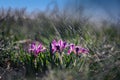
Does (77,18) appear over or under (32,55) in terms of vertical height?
over

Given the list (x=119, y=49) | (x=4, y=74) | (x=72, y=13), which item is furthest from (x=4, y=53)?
(x=119, y=49)

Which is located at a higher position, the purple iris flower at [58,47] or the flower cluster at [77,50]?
the purple iris flower at [58,47]

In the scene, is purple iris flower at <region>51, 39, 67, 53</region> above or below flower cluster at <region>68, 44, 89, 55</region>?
above

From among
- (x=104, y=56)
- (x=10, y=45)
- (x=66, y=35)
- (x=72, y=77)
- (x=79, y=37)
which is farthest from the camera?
(x=10, y=45)

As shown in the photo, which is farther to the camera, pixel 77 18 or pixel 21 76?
pixel 77 18

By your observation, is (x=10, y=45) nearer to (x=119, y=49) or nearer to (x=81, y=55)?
(x=81, y=55)

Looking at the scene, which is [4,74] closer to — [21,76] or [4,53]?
[21,76]

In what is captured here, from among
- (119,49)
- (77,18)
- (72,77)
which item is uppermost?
(77,18)

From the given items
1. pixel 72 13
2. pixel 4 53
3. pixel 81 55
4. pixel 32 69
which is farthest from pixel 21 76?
pixel 72 13

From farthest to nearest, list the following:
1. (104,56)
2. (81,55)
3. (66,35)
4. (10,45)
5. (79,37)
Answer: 1. (10,45)
2. (66,35)
3. (79,37)
4. (81,55)
5. (104,56)
